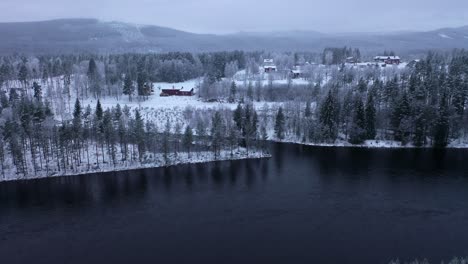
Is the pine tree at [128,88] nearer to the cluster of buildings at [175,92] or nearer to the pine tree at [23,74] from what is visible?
the cluster of buildings at [175,92]

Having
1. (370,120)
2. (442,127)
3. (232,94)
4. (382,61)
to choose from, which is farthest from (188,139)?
(382,61)

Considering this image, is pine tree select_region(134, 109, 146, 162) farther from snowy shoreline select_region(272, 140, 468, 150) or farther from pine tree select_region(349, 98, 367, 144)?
pine tree select_region(349, 98, 367, 144)

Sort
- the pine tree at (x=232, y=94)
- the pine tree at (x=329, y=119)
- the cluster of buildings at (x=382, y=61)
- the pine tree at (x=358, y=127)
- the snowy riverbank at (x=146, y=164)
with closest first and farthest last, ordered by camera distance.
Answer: the snowy riverbank at (x=146, y=164) → the pine tree at (x=358, y=127) → the pine tree at (x=329, y=119) → the pine tree at (x=232, y=94) → the cluster of buildings at (x=382, y=61)

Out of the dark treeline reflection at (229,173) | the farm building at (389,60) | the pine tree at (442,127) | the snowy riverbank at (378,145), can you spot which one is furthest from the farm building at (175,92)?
the farm building at (389,60)

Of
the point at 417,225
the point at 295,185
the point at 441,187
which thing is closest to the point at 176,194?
the point at 295,185

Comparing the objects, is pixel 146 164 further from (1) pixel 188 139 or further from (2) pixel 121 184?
(1) pixel 188 139

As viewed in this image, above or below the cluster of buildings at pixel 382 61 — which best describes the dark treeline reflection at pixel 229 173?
below

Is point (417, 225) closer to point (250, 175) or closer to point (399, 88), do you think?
point (250, 175)

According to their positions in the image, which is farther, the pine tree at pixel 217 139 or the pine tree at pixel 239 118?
the pine tree at pixel 239 118
